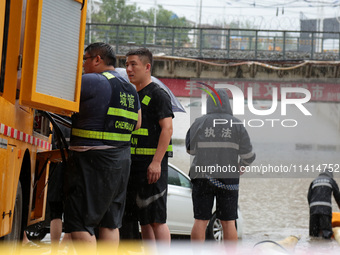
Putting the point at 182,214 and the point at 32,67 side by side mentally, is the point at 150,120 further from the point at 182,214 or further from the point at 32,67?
the point at 182,214

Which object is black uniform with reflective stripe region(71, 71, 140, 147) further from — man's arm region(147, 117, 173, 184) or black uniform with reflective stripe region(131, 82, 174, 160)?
black uniform with reflective stripe region(131, 82, 174, 160)

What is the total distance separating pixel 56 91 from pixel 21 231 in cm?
178

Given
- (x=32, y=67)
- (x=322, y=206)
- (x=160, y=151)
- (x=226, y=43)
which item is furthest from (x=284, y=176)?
(x=32, y=67)

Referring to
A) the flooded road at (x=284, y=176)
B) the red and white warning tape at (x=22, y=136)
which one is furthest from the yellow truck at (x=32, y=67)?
the flooded road at (x=284, y=176)

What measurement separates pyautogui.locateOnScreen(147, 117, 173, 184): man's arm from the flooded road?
5185 mm

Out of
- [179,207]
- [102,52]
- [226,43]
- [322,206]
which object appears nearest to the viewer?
[102,52]

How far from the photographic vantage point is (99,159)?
493 centimetres

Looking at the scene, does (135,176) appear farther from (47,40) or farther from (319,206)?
(319,206)

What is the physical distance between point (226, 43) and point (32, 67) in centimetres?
3072

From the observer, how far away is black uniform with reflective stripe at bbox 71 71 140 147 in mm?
4961

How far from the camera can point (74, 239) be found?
4.88 m

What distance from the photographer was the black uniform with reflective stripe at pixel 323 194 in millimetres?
12391

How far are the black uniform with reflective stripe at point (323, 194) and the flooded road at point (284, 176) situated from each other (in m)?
0.59

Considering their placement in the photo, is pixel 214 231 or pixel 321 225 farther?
pixel 321 225
